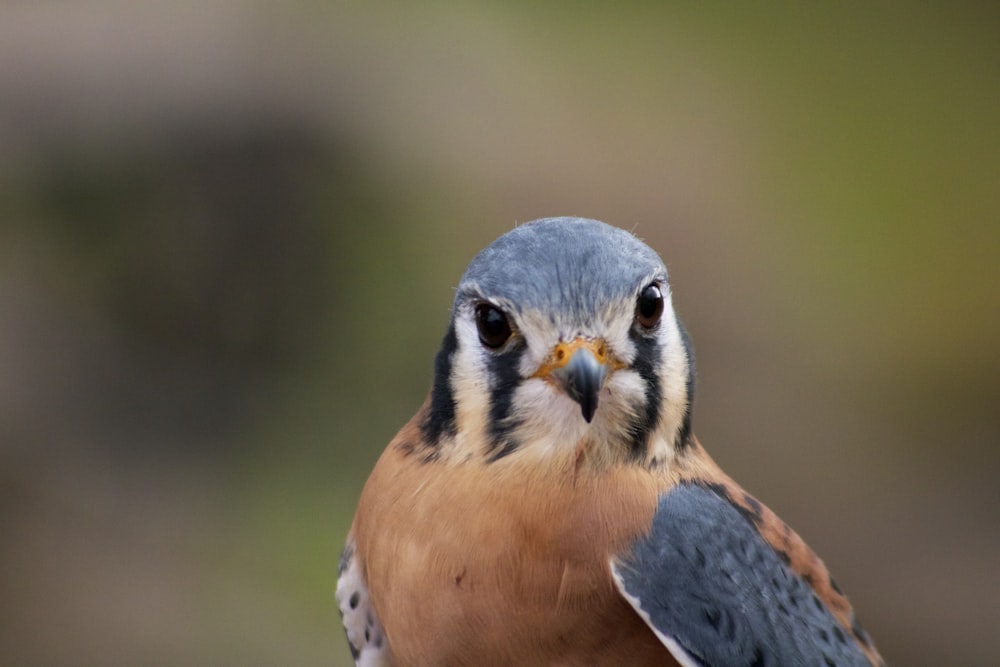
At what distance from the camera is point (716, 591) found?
2.62 metres

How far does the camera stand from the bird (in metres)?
2.51

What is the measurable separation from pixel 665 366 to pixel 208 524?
4191mm

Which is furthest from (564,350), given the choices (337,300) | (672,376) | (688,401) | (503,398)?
(337,300)

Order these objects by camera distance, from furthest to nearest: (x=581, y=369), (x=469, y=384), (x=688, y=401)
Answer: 1. (x=688, y=401)
2. (x=469, y=384)
3. (x=581, y=369)

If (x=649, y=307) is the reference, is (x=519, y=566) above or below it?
below

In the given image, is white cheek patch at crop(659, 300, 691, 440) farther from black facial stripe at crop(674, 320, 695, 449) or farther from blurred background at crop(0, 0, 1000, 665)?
blurred background at crop(0, 0, 1000, 665)

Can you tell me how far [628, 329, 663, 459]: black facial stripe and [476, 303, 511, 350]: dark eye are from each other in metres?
0.26

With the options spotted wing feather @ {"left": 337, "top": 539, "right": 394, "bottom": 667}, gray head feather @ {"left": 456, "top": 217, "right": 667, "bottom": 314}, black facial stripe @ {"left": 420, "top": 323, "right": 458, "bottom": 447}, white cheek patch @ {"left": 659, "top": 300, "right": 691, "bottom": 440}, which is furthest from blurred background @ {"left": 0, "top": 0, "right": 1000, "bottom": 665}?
gray head feather @ {"left": 456, "top": 217, "right": 667, "bottom": 314}

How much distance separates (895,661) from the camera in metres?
6.27

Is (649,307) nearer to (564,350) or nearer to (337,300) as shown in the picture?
(564,350)

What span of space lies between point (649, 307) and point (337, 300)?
13.7ft

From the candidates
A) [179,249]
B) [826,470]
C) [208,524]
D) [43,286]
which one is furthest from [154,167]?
[826,470]

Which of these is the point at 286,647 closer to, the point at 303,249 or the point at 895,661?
the point at 303,249

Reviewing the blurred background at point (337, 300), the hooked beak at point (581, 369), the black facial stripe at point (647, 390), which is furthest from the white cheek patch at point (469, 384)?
the blurred background at point (337, 300)
